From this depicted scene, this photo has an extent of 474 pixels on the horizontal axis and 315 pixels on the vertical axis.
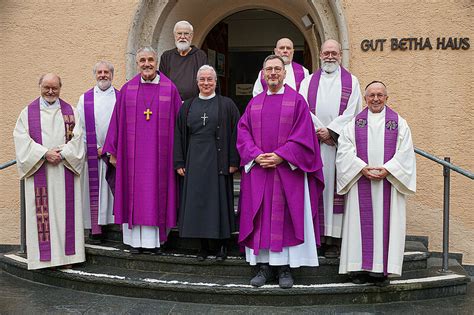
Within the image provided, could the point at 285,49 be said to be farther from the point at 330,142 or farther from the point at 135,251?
the point at 135,251

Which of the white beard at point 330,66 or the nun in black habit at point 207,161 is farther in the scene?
the white beard at point 330,66

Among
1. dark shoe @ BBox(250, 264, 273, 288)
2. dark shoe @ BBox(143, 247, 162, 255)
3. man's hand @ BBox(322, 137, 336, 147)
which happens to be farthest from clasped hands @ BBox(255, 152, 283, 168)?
dark shoe @ BBox(143, 247, 162, 255)

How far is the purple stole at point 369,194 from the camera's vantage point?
4617mm

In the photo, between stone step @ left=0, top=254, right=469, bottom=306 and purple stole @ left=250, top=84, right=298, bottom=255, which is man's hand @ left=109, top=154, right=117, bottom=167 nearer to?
stone step @ left=0, top=254, right=469, bottom=306

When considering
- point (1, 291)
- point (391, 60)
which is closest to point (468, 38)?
point (391, 60)

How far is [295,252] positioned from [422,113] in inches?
107

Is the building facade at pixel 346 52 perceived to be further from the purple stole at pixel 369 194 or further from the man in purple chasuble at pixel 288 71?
the purple stole at pixel 369 194

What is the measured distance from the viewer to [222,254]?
509 cm

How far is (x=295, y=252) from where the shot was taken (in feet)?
15.3

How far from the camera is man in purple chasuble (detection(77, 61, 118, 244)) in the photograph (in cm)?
573

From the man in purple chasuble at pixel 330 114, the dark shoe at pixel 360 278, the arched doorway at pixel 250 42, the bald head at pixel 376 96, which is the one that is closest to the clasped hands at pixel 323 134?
the man in purple chasuble at pixel 330 114

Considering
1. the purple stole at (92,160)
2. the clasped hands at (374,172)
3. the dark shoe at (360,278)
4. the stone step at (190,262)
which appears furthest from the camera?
the purple stole at (92,160)

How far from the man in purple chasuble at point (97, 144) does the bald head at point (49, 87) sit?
513 mm

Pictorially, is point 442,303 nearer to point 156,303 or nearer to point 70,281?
point 156,303
